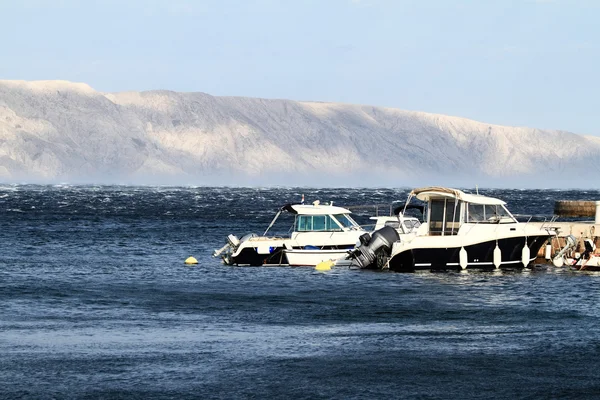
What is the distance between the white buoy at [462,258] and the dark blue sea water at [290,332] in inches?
29.7

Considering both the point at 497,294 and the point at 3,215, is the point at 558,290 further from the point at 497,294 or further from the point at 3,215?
the point at 3,215

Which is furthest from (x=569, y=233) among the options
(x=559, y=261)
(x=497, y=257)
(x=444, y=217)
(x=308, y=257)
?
(x=308, y=257)

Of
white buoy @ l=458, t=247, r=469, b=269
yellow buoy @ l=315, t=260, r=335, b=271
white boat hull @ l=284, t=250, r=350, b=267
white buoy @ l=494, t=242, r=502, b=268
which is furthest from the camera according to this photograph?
white boat hull @ l=284, t=250, r=350, b=267

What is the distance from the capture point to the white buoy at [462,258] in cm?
4347

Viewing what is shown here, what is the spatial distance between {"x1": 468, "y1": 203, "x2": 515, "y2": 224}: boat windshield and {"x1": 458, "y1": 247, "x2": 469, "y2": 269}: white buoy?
187 cm

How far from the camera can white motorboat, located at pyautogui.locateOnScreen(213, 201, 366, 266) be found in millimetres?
45844

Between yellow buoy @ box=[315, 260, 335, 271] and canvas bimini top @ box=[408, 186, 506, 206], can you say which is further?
canvas bimini top @ box=[408, 186, 506, 206]

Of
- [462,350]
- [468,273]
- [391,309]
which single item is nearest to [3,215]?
[468,273]

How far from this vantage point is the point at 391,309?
1294 inches

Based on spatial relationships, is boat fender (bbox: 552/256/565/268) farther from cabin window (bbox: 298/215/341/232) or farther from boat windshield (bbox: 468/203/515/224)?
cabin window (bbox: 298/215/341/232)

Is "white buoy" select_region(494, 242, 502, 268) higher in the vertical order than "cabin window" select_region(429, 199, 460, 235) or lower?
lower

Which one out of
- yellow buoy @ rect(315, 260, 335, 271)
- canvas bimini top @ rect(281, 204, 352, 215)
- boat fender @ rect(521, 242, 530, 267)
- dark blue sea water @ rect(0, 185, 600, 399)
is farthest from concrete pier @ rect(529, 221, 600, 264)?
yellow buoy @ rect(315, 260, 335, 271)

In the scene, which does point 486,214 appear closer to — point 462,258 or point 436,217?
point 436,217

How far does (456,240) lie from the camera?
4369 cm
